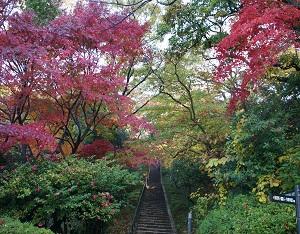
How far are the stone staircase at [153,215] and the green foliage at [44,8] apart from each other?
10.2 metres

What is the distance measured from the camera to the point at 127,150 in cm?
1562

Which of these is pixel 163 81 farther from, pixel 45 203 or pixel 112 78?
pixel 45 203

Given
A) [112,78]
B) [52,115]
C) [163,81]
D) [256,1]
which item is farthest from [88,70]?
[256,1]

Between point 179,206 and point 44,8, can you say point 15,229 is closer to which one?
point 44,8

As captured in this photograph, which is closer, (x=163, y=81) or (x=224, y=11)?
(x=224, y=11)

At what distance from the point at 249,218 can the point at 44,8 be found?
10.9 metres

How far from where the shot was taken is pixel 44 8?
1360cm

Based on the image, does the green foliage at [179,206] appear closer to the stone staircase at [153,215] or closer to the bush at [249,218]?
the stone staircase at [153,215]

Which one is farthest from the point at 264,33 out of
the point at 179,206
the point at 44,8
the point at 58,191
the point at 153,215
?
the point at 179,206

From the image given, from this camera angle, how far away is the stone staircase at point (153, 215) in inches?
652

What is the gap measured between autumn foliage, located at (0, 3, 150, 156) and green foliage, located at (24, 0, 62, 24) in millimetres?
912

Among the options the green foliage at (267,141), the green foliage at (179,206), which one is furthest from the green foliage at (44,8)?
the green foliage at (179,206)

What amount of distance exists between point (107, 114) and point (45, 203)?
585 cm

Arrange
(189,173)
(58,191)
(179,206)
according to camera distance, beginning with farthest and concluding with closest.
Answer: (179,206) → (189,173) → (58,191)
